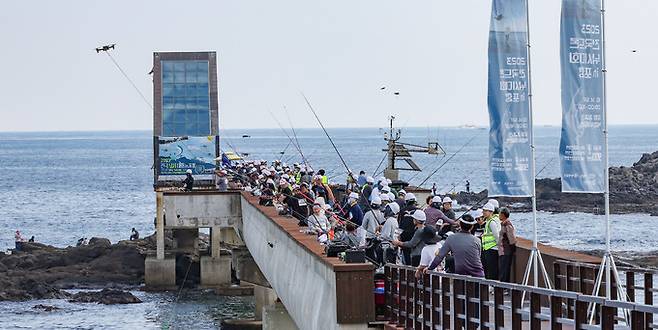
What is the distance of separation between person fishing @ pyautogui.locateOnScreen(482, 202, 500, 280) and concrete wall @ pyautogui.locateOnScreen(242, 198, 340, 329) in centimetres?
223

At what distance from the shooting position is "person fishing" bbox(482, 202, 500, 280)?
65.2 feet

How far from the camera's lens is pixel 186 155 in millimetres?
54281

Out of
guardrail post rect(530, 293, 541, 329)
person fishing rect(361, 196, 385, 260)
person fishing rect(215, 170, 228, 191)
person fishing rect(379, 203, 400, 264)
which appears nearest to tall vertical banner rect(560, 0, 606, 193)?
person fishing rect(379, 203, 400, 264)

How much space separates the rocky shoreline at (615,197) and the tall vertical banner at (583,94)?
74.1 metres

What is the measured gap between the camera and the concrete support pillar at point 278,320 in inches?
1277

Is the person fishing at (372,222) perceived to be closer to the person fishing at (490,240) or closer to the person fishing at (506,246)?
the person fishing at (490,240)

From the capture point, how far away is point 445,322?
16656 mm

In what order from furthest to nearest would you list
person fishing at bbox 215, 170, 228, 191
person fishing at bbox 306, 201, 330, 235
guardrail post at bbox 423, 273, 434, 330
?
1. person fishing at bbox 215, 170, 228, 191
2. person fishing at bbox 306, 201, 330, 235
3. guardrail post at bbox 423, 273, 434, 330

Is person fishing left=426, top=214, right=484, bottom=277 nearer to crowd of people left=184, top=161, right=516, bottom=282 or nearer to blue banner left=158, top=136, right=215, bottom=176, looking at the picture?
crowd of people left=184, top=161, right=516, bottom=282

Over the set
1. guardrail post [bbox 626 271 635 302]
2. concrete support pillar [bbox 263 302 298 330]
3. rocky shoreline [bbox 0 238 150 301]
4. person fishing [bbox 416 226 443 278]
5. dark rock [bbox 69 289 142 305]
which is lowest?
dark rock [bbox 69 289 142 305]

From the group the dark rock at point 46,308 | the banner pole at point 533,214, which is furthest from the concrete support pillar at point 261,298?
the banner pole at point 533,214

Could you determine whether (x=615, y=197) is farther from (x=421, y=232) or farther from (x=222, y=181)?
(x=421, y=232)

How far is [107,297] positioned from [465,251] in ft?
120

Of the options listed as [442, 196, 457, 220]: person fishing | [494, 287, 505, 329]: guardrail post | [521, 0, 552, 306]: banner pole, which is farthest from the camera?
[442, 196, 457, 220]: person fishing
